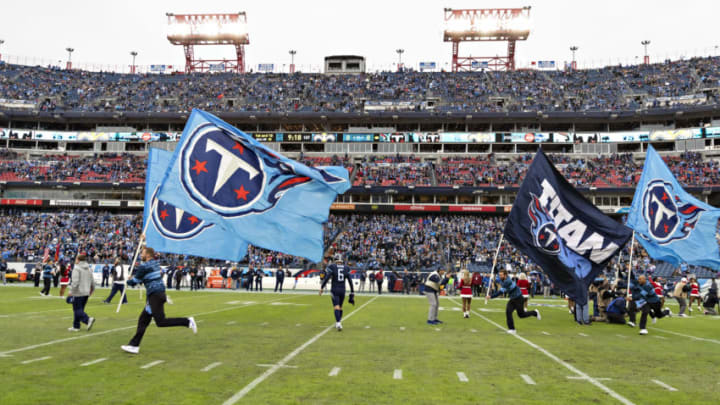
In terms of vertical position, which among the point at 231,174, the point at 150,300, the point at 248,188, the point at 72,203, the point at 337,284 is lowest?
the point at 337,284

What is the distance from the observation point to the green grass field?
6.68 m

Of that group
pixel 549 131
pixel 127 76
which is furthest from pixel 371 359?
pixel 127 76

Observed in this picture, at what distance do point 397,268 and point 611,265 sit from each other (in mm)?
17623

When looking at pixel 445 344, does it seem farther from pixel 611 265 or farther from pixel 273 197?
pixel 611 265

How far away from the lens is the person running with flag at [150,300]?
9.38 m

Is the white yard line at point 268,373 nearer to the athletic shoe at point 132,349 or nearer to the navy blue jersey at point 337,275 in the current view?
the navy blue jersey at point 337,275

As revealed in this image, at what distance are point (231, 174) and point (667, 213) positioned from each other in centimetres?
1620

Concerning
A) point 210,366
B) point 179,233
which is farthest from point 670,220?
point 210,366

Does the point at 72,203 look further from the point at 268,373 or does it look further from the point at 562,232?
the point at 268,373

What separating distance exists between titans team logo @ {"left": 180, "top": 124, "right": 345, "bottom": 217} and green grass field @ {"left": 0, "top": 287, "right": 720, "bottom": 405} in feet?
10.5

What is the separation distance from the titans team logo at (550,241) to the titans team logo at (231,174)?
6.43 meters

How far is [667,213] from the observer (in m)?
19.8

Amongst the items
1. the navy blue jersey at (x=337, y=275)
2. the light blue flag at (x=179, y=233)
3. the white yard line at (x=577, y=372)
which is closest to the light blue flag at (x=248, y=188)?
the navy blue jersey at (x=337, y=275)

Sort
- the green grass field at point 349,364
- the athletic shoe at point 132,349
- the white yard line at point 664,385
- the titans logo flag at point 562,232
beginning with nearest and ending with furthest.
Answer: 1. the green grass field at point 349,364
2. the white yard line at point 664,385
3. the athletic shoe at point 132,349
4. the titans logo flag at point 562,232
